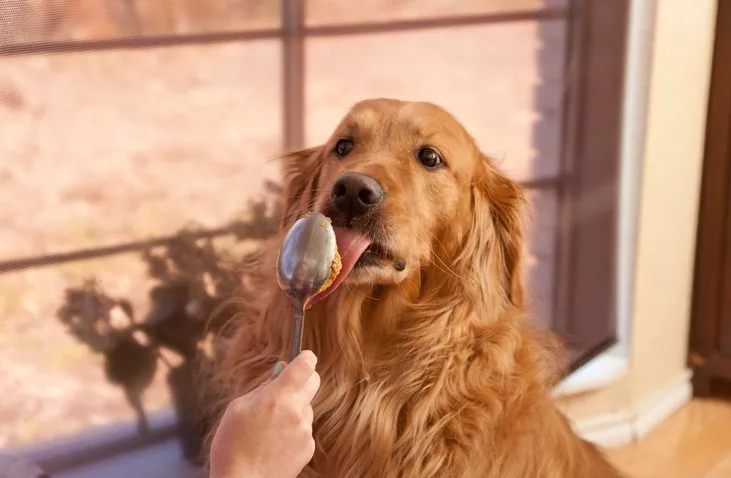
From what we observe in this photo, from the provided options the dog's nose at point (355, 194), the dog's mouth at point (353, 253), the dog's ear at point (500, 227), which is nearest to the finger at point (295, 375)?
the dog's mouth at point (353, 253)

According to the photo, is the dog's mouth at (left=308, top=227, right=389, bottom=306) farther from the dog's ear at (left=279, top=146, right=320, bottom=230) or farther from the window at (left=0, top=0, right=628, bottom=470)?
the window at (left=0, top=0, right=628, bottom=470)

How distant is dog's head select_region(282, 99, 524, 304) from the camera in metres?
1.28

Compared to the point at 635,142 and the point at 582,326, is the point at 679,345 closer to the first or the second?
the point at 582,326

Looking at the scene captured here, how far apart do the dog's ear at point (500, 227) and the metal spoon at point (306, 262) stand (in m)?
0.46

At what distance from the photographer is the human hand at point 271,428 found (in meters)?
0.91

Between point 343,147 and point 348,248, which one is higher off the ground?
point 343,147

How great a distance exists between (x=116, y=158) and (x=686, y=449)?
6.13 ft

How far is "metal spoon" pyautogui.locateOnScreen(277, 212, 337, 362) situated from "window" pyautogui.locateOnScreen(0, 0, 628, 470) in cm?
52

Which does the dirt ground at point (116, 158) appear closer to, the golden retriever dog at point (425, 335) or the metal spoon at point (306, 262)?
the golden retriever dog at point (425, 335)

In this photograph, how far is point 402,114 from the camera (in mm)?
1440

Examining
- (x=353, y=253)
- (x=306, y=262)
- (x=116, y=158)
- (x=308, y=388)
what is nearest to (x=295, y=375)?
(x=308, y=388)

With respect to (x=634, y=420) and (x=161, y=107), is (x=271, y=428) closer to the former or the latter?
(x=161, y=107)

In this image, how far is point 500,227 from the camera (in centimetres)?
153

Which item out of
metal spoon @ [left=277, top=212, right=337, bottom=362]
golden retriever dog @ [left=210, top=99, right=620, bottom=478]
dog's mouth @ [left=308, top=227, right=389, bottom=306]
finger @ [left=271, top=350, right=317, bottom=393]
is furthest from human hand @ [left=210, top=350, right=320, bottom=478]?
golden retriever dog @ [left=210, top=99, right=620, bottom=478]
